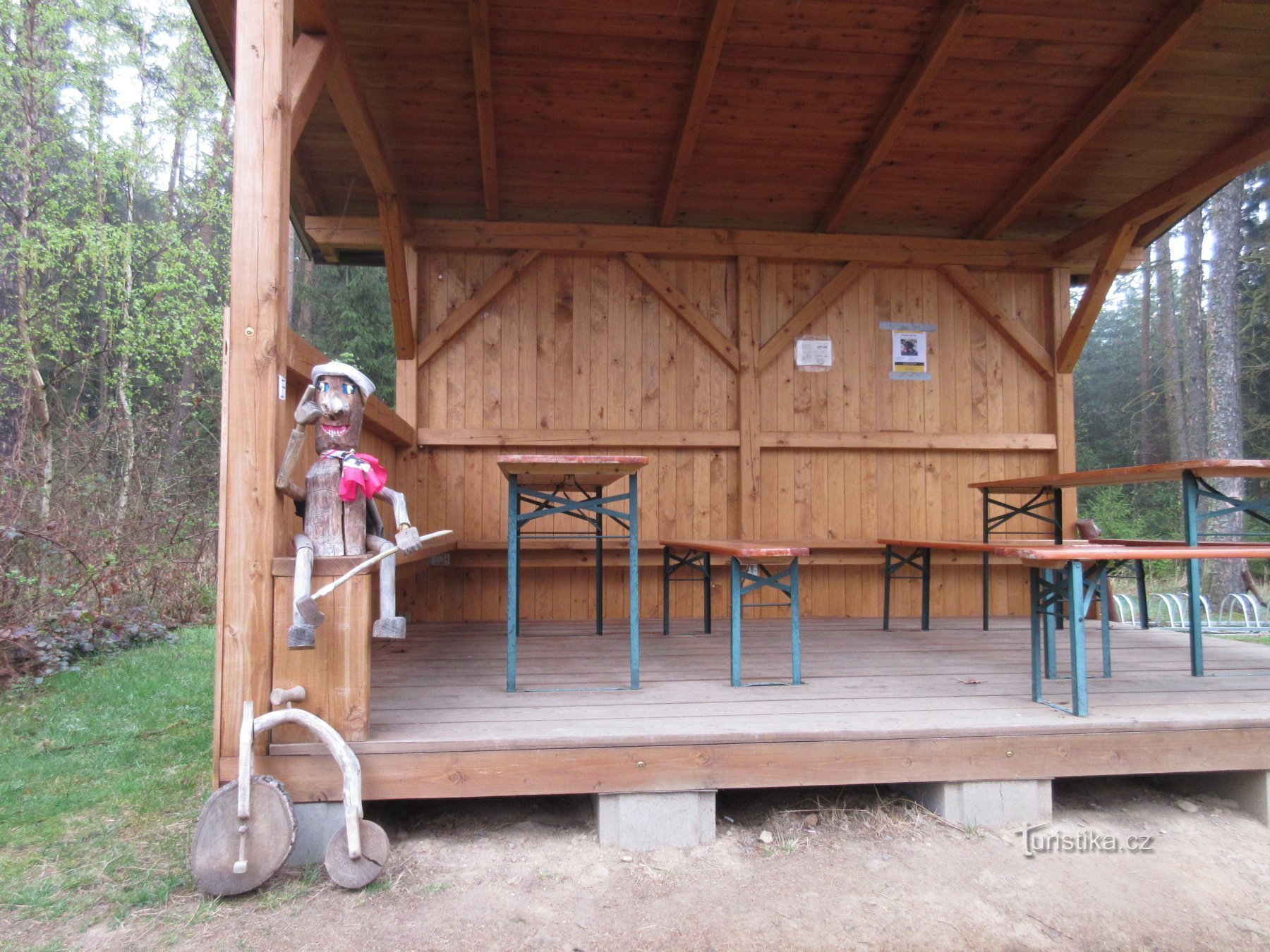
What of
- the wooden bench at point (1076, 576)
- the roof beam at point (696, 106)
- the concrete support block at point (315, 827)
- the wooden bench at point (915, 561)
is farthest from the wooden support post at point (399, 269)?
the wooden bench at point (1076, 576)

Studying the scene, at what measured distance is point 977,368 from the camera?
594 cm

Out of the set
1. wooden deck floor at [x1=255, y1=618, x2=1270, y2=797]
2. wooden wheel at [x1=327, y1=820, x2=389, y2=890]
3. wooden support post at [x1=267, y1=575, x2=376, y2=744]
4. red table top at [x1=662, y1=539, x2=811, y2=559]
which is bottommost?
wooden wheel at [x1=327, y1=820, x2=389, y2=890]

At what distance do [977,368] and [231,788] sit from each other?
225 inches

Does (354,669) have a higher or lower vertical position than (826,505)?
lower

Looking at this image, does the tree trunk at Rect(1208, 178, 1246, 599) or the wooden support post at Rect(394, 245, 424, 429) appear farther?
the tree trunk at Rect(1208, 178, 1246, 599)

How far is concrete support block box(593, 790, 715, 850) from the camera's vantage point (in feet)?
8.41

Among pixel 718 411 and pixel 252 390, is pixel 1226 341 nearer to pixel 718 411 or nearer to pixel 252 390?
pixel 718 411

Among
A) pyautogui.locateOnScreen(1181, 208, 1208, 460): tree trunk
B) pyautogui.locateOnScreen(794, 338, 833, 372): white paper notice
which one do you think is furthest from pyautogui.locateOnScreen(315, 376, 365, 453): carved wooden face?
pyautogui.locateOnScreen(1181, 208, 1208, 460): tree trunk

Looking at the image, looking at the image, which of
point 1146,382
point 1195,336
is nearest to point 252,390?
point 1195,336

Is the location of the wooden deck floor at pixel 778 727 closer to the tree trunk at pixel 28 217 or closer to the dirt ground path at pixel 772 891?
the dirt ground path at pixel 772 891

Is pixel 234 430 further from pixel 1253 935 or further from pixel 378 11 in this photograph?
pixel 1253 935

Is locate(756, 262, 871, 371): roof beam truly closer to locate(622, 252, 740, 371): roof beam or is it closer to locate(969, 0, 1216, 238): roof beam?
locate(622, 252, 740, 371): roof beam

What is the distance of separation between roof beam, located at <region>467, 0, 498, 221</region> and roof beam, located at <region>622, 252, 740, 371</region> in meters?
1.08

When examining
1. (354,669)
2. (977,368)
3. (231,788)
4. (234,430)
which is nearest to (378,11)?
(234,430)
